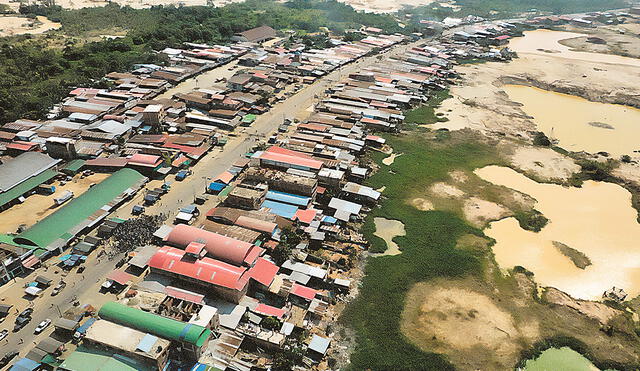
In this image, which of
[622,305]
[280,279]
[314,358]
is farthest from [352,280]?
[622,305]

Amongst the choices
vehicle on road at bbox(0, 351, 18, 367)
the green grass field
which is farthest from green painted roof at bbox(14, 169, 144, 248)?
the green grass field

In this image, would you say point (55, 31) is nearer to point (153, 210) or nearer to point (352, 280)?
point (153, 210)

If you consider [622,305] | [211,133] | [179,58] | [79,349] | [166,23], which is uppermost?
[166,23]

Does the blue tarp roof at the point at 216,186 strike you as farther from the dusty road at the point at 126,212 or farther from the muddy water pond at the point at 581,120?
the muddy water pond at the point at 581,120

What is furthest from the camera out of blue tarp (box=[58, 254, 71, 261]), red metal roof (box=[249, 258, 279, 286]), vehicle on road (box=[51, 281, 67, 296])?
blue tarp (box=[58, 254, 71, 261])

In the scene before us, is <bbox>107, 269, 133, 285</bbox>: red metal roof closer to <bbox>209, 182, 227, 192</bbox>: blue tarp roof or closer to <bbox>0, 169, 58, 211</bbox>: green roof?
<bbox>209, 182, 227, 192</bbox>: blue tarp roof

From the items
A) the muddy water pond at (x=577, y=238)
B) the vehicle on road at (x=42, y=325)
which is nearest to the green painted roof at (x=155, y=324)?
the vehicle on road at (x=42, y=325)
